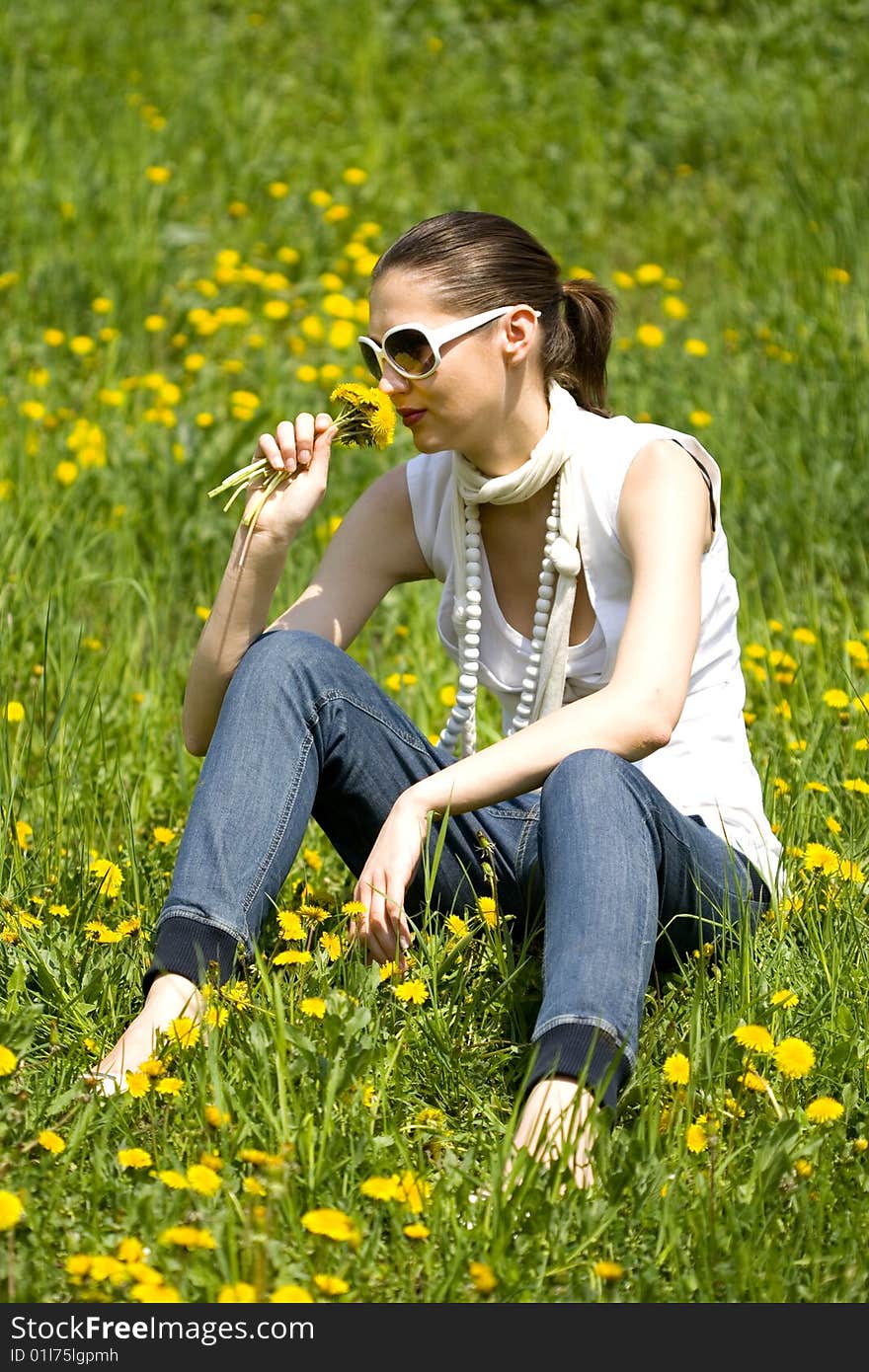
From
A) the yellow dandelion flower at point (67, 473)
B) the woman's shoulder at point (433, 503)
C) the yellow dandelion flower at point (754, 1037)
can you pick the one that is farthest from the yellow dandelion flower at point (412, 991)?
the yellow dandelion flower at point (67, 473)

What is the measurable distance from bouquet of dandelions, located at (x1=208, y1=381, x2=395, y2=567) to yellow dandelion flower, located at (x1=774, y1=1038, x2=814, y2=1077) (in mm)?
1042

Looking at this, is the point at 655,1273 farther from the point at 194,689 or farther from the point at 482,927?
the point at 194,689

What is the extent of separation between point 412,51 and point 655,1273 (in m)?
6.57

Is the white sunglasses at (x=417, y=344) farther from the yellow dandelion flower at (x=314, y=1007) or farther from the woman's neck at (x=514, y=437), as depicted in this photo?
the yellow dandelion flower at (x=314, y=1007)

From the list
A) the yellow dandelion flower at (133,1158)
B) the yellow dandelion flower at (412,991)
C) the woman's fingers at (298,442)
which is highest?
the woman's fingers at (298,442)

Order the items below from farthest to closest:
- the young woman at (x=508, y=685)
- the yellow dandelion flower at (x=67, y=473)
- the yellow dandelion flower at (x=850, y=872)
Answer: the yellow dandelion flower at (x=67, y=473) < the yellow dandelion flower at (x=850, y=872) < the young woman at (x=508, y=685)

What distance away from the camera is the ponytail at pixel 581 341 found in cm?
253

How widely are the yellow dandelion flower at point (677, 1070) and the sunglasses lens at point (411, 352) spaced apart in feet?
3.44

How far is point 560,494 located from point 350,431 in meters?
0.34

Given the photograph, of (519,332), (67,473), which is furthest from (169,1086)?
(67,473)

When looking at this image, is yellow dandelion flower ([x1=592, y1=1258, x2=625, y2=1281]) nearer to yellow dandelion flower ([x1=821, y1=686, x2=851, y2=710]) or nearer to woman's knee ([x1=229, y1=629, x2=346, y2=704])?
woman's knee ([x1=229, y1=629, x2=346, y2=704])

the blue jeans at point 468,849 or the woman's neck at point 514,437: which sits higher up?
the woman's neck at point 514,437

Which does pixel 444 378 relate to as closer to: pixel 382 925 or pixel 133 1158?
pixel 382 925

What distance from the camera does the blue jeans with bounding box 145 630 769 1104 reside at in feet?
6.47
